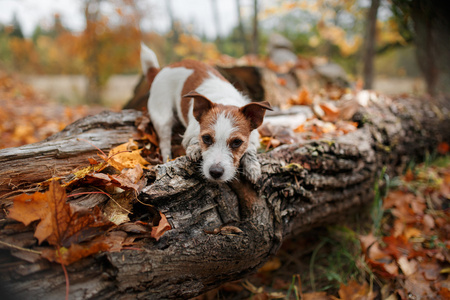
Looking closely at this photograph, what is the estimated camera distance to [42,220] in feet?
4.15

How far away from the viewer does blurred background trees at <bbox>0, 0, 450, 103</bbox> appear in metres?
4.42

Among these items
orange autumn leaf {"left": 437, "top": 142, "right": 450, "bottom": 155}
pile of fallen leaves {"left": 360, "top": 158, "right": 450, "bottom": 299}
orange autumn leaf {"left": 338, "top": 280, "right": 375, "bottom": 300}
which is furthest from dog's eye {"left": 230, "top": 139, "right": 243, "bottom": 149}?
orange autumn leaf {"left": 437, "top": 142, "right": 450, "bottom": 155}

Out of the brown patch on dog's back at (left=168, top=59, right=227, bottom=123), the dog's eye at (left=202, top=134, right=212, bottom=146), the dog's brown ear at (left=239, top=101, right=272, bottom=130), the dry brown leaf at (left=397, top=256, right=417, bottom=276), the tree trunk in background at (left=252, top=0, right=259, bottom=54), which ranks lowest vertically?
the dry brown leaf at (left=397, top=256, right=417, bottom=276)

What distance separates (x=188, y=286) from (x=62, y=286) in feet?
2.14

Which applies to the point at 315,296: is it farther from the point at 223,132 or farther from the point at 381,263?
the point at 223,132

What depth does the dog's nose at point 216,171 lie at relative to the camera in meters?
1.74

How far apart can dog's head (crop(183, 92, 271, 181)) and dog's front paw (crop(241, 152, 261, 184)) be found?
0.06 m

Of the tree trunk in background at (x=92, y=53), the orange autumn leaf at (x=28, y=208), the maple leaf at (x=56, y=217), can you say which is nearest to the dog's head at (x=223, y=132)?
the maple leaf at (x=56, y=217)

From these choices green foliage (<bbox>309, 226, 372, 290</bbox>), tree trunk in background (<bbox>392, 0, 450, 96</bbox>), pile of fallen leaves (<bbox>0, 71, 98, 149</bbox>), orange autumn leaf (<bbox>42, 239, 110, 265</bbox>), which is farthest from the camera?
pile of fallen leaves (<bbox>0, 71, 98, 149</bbox>)

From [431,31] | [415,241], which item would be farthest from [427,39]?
[415,241]

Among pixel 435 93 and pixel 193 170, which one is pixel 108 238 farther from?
pixel 435 93

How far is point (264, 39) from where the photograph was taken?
16.0 metres

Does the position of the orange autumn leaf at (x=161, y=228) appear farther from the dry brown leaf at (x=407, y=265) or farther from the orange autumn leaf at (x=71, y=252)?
the dry brown leaf at (x=407, y=265)

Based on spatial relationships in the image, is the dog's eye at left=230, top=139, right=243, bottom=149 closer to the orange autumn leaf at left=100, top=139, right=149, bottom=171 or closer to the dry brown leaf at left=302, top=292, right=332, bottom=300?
the orange autumn leaf at left=100, top=139, right=149, bottom=171
